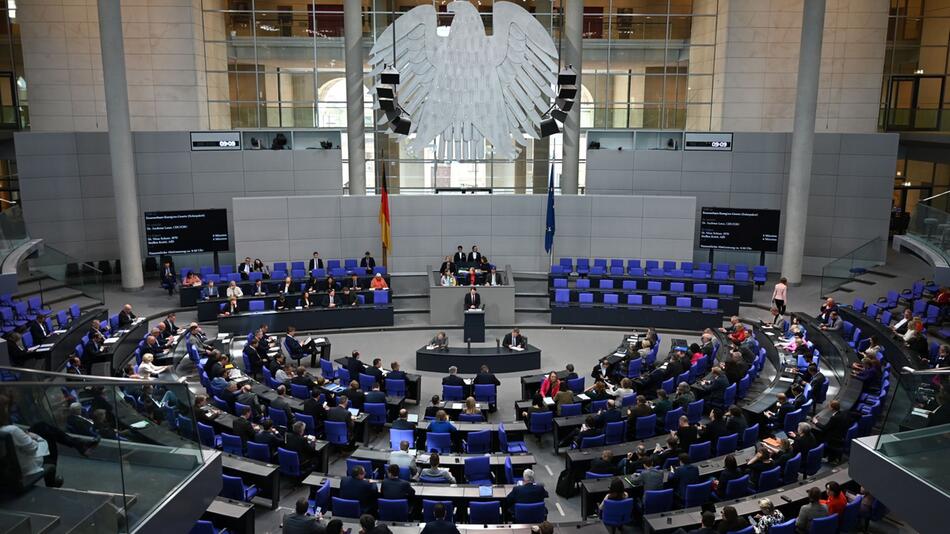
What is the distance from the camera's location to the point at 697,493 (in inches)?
369

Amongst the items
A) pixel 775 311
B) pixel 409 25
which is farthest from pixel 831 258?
pixel 409 25

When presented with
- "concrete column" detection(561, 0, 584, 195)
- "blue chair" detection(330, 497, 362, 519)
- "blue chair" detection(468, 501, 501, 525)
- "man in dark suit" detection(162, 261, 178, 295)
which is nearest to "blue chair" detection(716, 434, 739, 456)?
"blue chair" detection(468, 501, 501, 525)

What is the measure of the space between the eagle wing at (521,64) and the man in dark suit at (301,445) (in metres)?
11.8

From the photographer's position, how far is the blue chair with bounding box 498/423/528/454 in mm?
11508

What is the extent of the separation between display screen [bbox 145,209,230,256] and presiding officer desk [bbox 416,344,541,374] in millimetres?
9474

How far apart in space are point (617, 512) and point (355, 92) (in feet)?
56.0

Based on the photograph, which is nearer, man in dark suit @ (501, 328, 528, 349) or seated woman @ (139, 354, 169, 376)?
seated woman @ (139, 354, 169, 376)

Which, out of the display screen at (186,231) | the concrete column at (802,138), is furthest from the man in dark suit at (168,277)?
the concrete column at (802,138)

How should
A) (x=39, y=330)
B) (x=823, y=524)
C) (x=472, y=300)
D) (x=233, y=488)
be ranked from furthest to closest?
(x=472, y=300) → (x=39, y=330) → (x=233, y=488) → (x=823, y=524)

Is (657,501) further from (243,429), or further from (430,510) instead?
(243,429)

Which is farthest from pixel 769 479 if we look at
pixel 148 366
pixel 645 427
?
pixel 148 366

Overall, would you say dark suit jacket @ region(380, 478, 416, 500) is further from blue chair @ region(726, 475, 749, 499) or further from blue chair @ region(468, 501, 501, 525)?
blue chair @ region(726, 475, 749, 499)

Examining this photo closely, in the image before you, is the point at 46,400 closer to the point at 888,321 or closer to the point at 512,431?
the point at 512,431

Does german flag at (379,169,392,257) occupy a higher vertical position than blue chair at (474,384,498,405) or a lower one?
higher
